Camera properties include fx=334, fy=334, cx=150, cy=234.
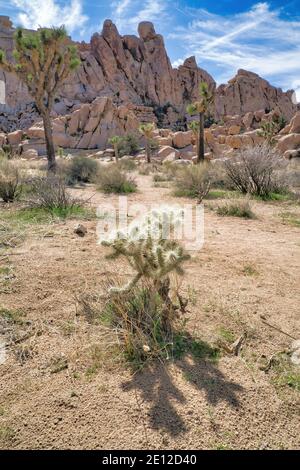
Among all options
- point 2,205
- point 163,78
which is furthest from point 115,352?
point 163,78

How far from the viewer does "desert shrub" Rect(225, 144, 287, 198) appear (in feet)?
32.7

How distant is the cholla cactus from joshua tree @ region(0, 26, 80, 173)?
14.0 m

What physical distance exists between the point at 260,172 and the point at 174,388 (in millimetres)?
9079

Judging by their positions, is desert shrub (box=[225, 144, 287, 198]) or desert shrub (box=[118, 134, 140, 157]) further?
desert shrub (box=[118, 134, 140, 157])

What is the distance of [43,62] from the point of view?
54.0 feet

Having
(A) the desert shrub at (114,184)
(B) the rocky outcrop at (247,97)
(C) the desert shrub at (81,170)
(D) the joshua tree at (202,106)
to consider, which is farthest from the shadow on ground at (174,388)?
(B) the rocky outcrop at (247,97)

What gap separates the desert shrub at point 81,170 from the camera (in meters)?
14.0

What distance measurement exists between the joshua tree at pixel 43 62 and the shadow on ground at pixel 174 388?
579 inches

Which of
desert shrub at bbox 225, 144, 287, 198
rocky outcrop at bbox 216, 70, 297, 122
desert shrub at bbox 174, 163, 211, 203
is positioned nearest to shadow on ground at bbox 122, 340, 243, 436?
desert shrub at bbox 174, 163, 211, 203

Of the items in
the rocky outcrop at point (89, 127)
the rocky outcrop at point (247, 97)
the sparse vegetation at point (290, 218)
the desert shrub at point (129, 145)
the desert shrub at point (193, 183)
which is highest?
the rocky outcrop at point (247, 97)

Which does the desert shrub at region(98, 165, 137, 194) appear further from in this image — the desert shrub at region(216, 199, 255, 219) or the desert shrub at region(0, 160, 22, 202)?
the desert shrub at region(216, 199, 255, 219)

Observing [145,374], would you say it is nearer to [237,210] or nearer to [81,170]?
[237,210]

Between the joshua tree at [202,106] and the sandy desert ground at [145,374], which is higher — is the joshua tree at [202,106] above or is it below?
above

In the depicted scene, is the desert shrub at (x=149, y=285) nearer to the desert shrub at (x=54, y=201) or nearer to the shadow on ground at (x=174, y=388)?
the shadow on ground at (x=174, y=388)
